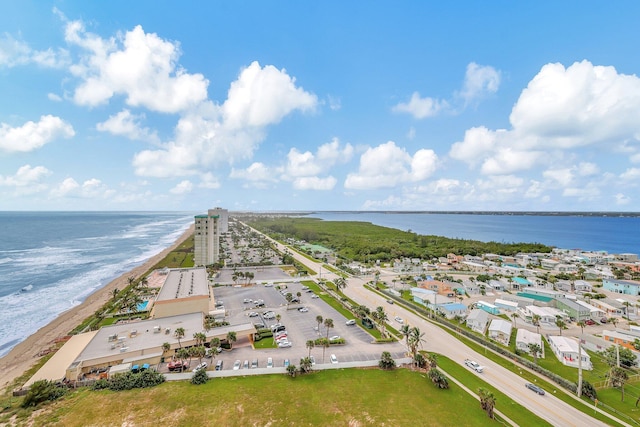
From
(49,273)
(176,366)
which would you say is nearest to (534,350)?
(176,366)

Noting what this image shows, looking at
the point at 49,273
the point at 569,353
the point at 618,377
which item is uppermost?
the point at 618,377

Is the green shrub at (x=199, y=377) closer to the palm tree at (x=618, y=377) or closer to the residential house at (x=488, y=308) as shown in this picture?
the palm tree at (x=618, y=377)

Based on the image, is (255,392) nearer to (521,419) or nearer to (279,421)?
(279,421)

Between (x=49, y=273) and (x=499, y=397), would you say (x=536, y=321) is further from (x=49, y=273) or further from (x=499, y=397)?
(x=49, y=273)

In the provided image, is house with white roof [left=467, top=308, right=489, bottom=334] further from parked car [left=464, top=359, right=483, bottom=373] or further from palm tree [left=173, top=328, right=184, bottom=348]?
palm tree [left=173, top=328, right=184, bottom=348]

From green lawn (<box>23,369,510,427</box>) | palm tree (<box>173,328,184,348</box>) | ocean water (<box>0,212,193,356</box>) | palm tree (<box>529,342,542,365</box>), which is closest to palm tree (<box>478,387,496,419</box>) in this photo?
green lawn (<box>23,369,510,427</box>)

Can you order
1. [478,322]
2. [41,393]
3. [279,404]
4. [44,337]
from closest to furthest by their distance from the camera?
1. [279,404]
2. [41,393]
3. [44,337]
4. [478,322]
